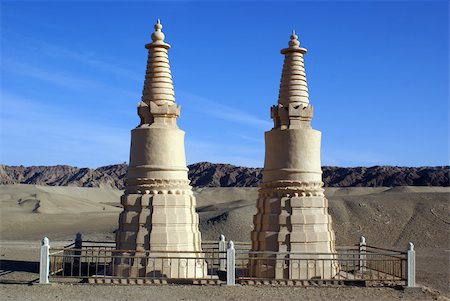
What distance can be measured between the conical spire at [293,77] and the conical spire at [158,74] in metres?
3.72

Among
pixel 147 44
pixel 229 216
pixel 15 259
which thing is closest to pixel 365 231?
pixel 229 216

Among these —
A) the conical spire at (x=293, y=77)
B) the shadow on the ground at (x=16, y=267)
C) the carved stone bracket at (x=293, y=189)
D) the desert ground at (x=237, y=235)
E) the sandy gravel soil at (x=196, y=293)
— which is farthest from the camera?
the shadow on the ground at (x=16, y=267)

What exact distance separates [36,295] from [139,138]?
5.75 meters

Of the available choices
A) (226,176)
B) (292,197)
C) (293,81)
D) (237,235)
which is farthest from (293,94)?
(226,176)

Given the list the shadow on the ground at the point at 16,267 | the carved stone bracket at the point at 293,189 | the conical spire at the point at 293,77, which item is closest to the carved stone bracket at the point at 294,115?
the conical spire at the point at 293,77

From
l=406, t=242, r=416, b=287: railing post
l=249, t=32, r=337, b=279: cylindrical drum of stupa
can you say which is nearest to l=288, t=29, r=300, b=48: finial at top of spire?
l=249, t=32, r=337, b=279: cylindrical drum of stupa

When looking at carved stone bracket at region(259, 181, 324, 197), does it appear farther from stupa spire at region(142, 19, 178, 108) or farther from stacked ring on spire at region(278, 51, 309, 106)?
stupa spire at region(142, 19, 178, 108)

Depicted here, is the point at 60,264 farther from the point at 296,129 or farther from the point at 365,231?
the point at 365,231

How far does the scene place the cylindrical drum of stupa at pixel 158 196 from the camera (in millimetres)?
17500

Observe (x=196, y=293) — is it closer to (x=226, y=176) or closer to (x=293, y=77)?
(x=293, y=77)

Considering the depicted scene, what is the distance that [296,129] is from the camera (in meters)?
18.4

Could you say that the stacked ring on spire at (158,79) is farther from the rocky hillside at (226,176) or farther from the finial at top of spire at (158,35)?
the rocky hillside at (226,176)

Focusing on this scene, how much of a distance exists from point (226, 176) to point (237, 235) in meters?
99.2

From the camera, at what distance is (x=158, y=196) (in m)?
17.9
